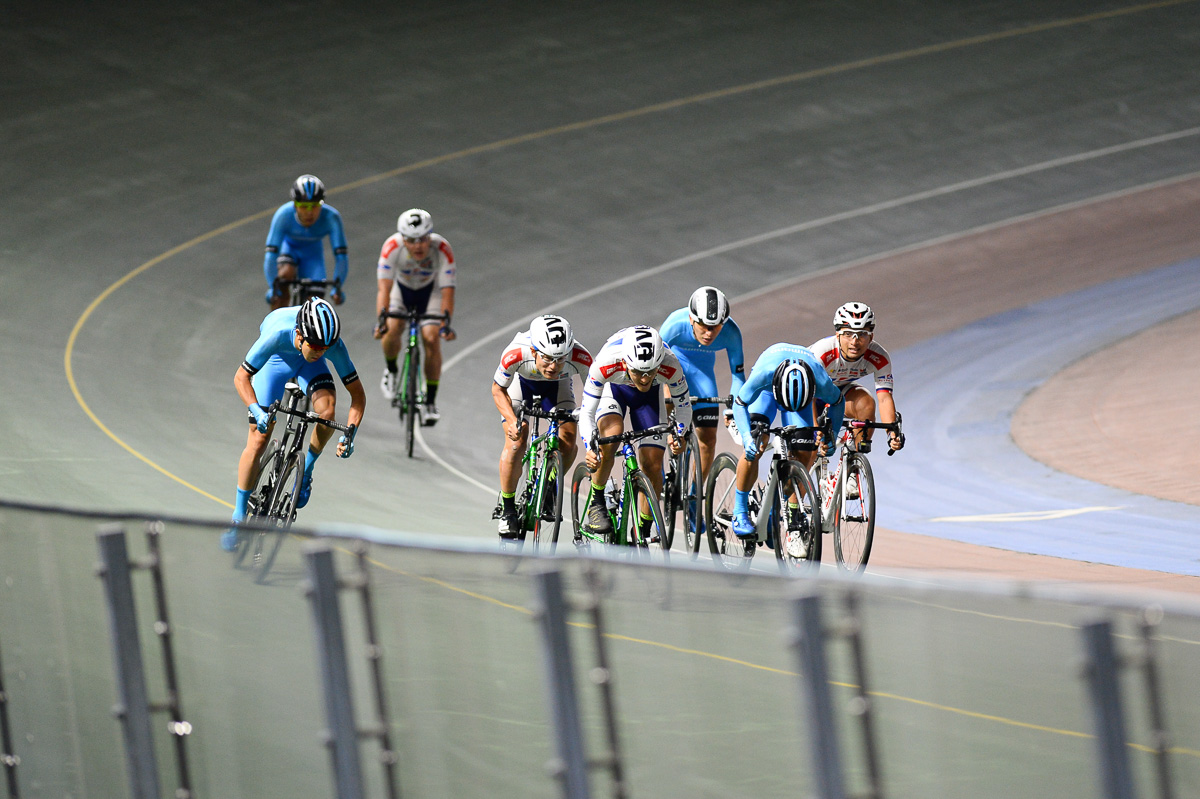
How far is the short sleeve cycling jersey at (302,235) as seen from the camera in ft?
39.0

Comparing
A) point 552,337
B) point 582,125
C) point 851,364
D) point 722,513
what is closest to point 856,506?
point 722,513

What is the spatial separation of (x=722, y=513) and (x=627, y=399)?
878 millimetres

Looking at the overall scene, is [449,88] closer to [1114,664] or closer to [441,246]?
[441,246]

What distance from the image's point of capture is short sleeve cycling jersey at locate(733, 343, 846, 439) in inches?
314

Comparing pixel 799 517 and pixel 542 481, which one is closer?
pixel 799 517

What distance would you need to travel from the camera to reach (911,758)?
2.58m

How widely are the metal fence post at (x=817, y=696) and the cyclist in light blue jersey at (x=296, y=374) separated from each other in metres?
5.43

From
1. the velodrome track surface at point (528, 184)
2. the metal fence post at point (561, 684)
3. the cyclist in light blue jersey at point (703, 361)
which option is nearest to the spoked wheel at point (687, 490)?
the cyclist in light blue jersey at point (703, 361)

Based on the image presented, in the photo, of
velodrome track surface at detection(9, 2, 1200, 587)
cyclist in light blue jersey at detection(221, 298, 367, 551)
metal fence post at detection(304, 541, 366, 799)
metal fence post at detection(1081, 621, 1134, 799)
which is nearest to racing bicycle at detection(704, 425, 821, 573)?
velodrome track surface at detection(9, 2, 1200, 587)

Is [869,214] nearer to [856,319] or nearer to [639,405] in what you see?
[856,319]

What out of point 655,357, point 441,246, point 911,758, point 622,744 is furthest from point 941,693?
point 441,246

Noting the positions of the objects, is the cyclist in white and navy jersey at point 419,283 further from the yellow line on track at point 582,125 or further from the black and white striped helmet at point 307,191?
the yellow line on track at point 582,125

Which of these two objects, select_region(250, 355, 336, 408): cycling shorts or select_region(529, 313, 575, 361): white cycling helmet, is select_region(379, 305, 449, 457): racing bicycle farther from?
select_region(529, 313, 575, 361): white cycling helmet

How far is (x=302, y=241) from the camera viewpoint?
12.1 metres
